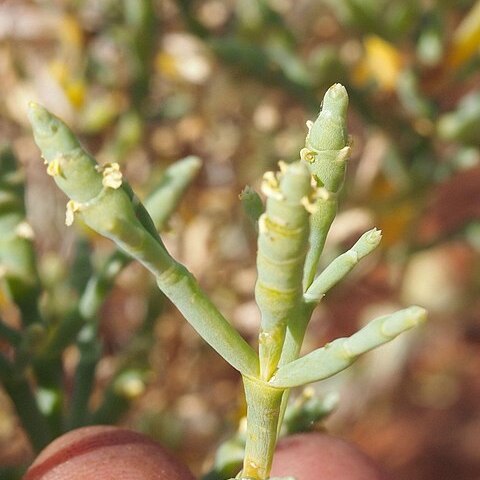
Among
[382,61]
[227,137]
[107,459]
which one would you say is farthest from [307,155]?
[227,137]

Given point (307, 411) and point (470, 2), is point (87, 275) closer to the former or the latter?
point (307, 411)

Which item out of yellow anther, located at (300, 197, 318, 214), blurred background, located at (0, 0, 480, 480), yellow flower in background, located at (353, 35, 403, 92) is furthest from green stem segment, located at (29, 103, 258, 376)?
yellow flower in background, located at (353, 35, 403, 92)

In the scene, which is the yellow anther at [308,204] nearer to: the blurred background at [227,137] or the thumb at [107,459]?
the thumb at [107,459]

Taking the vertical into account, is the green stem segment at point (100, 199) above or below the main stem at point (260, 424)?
above

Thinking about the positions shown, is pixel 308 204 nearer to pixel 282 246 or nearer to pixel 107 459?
pixel 282 246

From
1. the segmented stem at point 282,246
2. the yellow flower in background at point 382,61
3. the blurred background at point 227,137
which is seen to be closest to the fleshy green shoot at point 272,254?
the segmented stem at point 282,246

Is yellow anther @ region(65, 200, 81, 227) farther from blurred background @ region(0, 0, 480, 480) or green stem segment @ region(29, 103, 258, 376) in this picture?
blurred background @ region(0, 0, 480, 480)

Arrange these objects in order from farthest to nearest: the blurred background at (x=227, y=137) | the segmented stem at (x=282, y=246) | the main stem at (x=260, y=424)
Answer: the blurred background at (x=227, y=137), the main stem at (x=260, y=424), the segmented stem at (x=282, y=246)

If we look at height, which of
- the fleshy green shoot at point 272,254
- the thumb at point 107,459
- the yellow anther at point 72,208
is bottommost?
the thumb at point 107,459

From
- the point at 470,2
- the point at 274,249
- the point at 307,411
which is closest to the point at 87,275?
the point at 307,411
